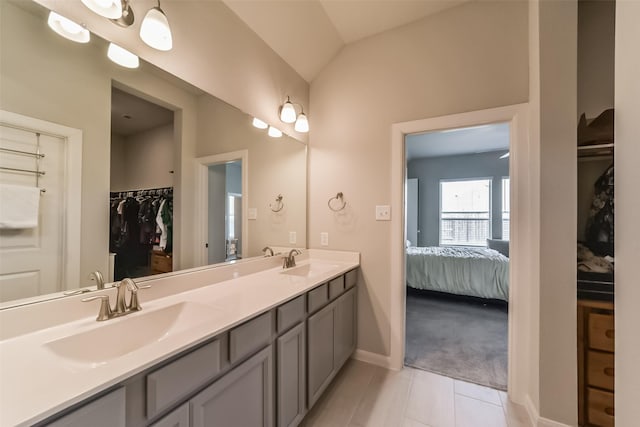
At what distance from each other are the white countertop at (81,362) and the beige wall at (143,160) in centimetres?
51

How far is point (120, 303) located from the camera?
104 cm

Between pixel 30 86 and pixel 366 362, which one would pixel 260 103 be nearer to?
pixel 30 86

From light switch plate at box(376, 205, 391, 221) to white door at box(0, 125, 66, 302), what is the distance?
1.89 m

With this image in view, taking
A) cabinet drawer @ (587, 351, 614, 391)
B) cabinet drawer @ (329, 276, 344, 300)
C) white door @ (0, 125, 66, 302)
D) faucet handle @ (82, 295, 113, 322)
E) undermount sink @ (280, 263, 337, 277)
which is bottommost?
cabinet drawer @ (587, 351, 614, 391)

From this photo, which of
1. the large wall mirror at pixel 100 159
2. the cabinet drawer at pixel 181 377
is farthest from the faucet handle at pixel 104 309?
the cabinet drawer at pixel 181 377

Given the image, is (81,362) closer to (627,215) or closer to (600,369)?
(627,215)

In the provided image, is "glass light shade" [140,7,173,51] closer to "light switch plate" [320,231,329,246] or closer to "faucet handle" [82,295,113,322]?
"faucet handle" [82,295,113,322]

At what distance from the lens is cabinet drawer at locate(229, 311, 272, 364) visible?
1021 millimetres

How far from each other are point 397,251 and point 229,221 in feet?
4.32

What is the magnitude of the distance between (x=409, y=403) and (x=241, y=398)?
126 cm

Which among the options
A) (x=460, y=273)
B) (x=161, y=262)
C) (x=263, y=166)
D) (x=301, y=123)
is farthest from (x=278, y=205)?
(x=460, y=273)

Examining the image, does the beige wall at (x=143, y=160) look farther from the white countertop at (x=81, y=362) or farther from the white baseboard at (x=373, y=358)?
the white baseboard at (x=373, y=358)

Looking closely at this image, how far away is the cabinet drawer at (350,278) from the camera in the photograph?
6.70 ft

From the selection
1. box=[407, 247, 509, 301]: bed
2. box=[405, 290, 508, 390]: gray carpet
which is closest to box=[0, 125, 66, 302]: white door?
box=[405, 290, 508, 390]: gray carpet
